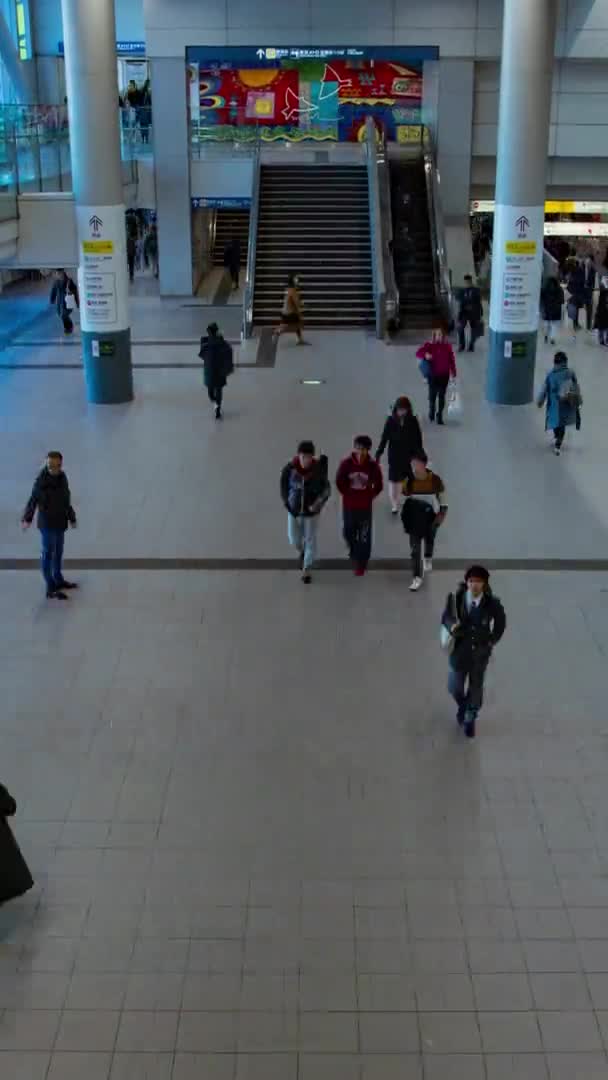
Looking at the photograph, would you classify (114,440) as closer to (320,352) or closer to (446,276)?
(320,352)

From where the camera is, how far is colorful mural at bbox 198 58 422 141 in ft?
127

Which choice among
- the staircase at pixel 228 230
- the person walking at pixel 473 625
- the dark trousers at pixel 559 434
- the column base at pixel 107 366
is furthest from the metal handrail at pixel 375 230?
the person walking at pixel 473 625

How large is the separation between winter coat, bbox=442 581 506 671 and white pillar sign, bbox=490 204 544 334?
35.5 feet

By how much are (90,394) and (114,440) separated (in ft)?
8.32

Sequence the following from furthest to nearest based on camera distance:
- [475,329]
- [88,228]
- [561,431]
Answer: [475,329]
[88,228]
[561,431]

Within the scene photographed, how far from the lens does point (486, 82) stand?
93.2ft

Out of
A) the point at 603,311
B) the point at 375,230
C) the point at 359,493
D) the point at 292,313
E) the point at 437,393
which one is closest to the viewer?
the point at 359,493

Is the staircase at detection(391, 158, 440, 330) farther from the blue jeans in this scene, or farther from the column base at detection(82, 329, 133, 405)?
the blue jeans

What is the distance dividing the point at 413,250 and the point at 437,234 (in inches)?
25.8

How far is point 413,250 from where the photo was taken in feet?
89.5

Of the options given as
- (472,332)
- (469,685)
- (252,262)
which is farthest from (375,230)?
(469,685)

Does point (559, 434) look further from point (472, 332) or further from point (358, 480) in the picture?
point (472, 332)

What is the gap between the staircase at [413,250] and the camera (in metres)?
25.8

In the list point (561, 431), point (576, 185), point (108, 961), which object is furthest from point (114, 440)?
point (576, 185)
